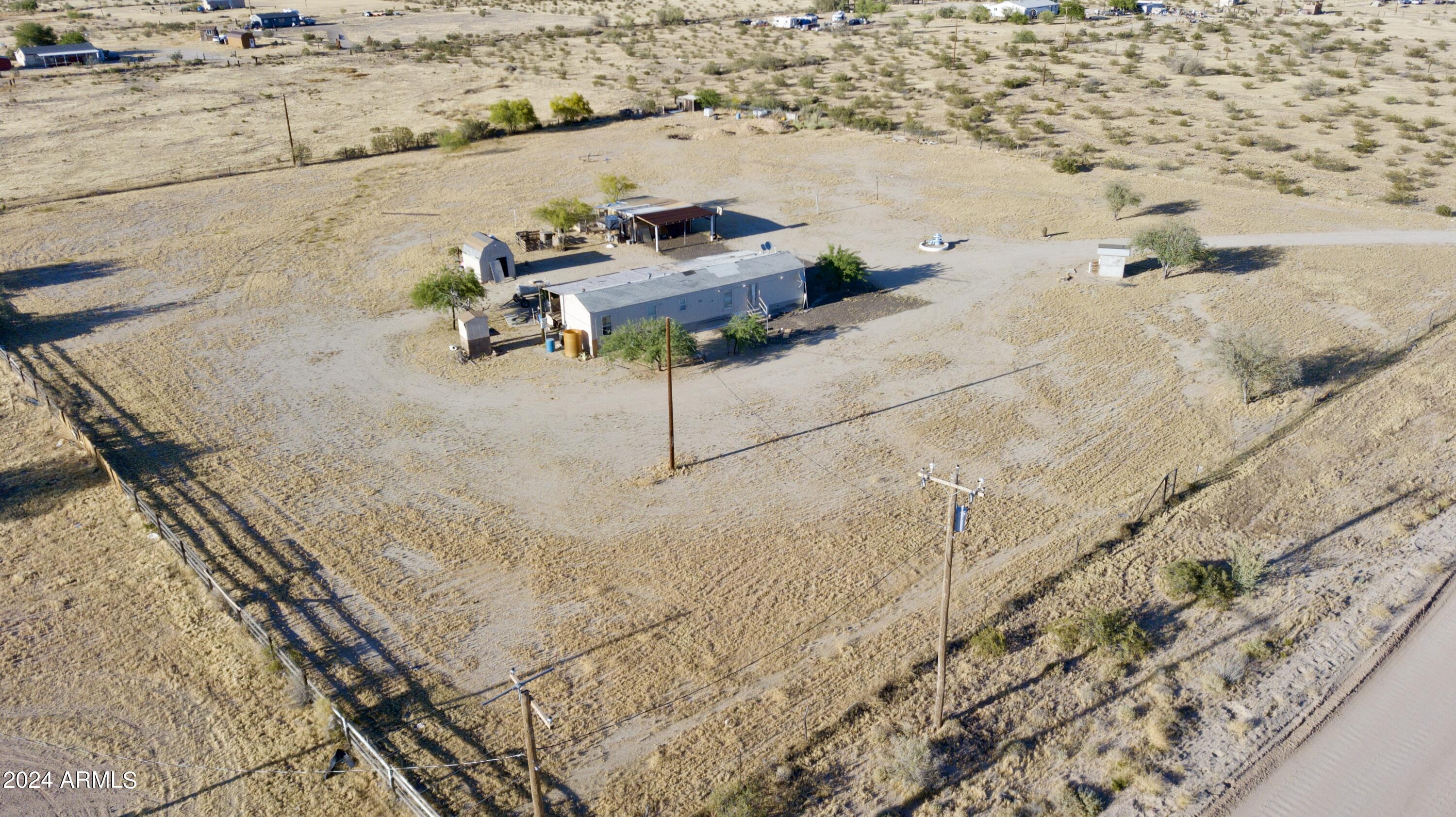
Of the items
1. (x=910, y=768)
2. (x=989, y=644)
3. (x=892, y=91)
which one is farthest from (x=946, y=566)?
(x=892, y=91)

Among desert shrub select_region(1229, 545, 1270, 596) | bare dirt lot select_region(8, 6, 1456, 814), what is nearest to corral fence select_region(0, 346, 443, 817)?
bare dirt lot select_region(8, 6, 1456, 814)

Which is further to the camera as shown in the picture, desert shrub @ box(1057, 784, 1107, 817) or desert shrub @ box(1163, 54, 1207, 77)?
desert shrub @ box(1163, 54, 1207, 77)

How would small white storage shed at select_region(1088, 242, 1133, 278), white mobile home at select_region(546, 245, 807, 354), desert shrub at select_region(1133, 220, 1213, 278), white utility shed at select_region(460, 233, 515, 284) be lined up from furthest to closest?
1. white utility shed at select_region(460, 233, 515, 284)
2. small white storage shed at select_region(1088, 242, 1133, 278)
3. desert shrub at select_region(1133, 220, 1213, 278)
4. white mobile home at select_region(546, 245, 807, 354)

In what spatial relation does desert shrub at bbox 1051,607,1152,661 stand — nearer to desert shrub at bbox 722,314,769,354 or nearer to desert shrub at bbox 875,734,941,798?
desert shrub at bbox 875,734,941,798

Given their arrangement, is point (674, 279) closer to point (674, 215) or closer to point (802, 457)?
point (674, 215)

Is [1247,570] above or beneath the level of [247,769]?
above

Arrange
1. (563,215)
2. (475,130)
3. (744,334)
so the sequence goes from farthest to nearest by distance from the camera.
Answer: (475,130) < (563,215) < (744,334)

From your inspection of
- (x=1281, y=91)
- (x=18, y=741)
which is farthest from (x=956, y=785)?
(x=1281, y=91)
